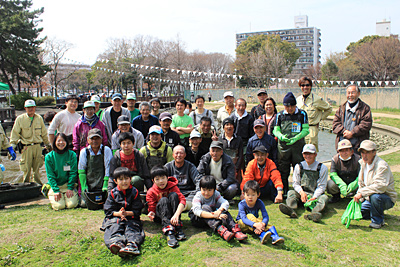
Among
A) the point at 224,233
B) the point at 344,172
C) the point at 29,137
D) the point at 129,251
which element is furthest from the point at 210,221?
the point at 29,137

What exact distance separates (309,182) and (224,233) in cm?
192

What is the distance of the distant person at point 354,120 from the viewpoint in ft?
17.7

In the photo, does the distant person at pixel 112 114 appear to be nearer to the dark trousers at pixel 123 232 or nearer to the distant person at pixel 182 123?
the distant person at pixel 182 123

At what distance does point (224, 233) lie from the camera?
3.75 metres

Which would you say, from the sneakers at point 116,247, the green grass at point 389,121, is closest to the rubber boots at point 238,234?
the sneakers at point 116,247

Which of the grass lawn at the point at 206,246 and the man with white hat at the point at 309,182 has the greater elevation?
the man with white hat at the point at 309,182

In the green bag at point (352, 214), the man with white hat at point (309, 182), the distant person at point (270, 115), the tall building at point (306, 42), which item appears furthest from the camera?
the tall building at point (306, 42)

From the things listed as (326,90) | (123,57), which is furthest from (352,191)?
(123,57)

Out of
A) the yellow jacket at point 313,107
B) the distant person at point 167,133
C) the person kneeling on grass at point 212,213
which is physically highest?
the yellow jacket at point 313,107

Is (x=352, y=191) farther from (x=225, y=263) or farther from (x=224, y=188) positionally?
(x=225, y=263)

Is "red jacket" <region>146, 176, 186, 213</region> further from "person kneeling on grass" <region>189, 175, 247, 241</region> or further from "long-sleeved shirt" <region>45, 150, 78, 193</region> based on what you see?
"long-sleeved shirt" <region>45, 150, 78, 193</region>

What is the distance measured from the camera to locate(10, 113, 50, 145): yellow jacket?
6.61 meters

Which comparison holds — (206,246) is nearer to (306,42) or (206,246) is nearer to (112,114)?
(112,114)

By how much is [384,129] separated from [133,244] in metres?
14.0
